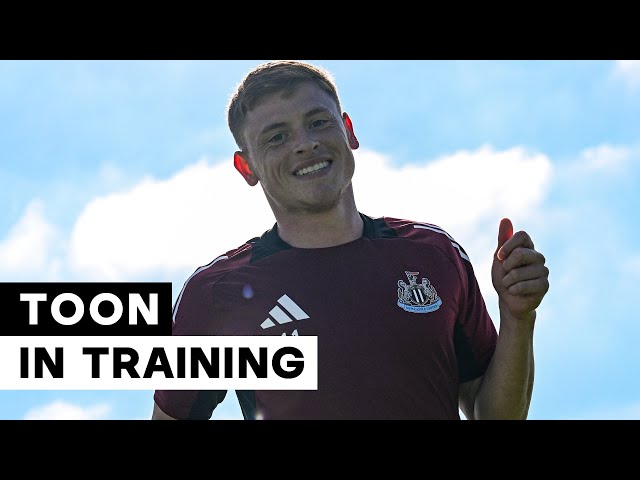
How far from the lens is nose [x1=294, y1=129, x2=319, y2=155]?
4.53 m

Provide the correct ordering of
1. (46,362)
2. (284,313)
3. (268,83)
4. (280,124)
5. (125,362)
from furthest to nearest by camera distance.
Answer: (46,362) < (125,362) < (268,83) < (280,124) < (284,313)

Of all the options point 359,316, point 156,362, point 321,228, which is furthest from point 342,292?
point 156,362

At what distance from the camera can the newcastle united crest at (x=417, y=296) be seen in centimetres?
436

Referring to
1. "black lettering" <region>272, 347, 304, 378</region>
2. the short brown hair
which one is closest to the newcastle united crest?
"black lettering" <region>272, 347, 304, 378</region>

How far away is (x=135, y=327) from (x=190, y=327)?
1.15m

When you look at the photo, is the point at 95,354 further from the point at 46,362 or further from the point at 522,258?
the point at 522,258

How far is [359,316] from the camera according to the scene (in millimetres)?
4273

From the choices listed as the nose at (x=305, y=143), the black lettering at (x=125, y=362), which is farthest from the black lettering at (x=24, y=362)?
the nose at (x=305, y=143)

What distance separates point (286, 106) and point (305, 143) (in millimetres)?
288

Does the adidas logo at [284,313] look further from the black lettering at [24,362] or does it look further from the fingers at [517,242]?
the black lettering at [24,362]

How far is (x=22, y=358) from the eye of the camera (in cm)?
559

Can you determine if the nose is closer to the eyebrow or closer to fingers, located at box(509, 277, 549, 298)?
the eyebrow
